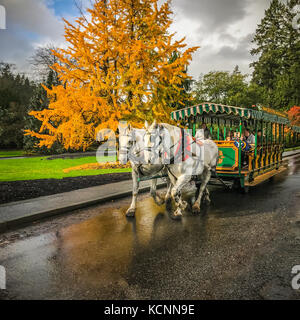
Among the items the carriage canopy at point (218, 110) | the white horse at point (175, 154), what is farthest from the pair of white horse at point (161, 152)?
the carriage canopy at point (218, 110)

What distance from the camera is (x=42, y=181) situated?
9531 mm

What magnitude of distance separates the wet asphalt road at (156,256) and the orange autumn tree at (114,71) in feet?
24.7

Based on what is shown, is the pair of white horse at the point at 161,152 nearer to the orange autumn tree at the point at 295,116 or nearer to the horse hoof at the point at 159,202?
the horse hoof at the point at 159,202

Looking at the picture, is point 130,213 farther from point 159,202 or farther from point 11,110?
point 11,110

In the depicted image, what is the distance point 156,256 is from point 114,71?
1110 centimetres

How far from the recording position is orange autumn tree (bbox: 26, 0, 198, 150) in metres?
11.7

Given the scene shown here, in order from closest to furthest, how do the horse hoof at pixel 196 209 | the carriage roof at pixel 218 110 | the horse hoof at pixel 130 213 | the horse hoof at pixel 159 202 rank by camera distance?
the horse hoof at pixel 130 213 < the horse hoof at pixel 196 209 < the horse hoof at pixel 159 202 < the carriage roof at pixel 218 110

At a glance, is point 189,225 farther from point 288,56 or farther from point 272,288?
point 288,56

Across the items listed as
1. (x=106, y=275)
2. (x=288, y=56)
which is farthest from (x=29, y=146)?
(x=288, y=56)

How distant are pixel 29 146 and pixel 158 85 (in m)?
21.3

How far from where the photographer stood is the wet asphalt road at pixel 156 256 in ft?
8.75

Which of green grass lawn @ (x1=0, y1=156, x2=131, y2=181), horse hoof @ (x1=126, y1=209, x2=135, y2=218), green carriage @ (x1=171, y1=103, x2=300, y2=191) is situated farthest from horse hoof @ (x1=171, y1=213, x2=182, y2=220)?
green grass lawn @ (x1=0, y1=156, x2=131, y2=181)

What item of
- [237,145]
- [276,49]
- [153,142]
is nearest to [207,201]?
[237,145]
